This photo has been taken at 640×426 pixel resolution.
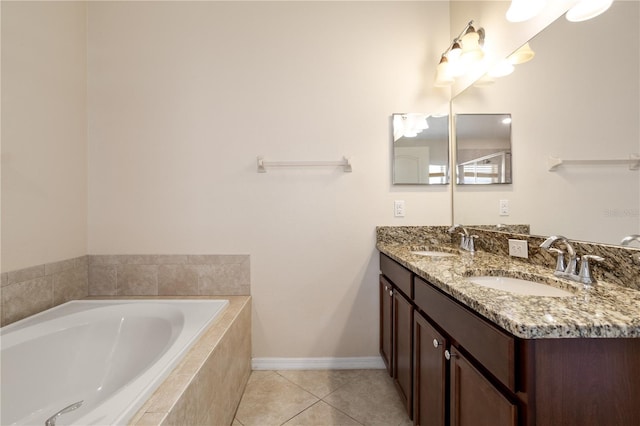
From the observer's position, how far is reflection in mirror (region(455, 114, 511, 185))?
1449mm

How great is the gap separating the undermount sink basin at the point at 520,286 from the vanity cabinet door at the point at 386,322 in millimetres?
569

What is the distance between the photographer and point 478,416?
749 mm

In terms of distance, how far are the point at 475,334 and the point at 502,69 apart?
1.43 m

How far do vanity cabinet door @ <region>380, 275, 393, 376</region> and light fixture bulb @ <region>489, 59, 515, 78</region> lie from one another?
1345mm

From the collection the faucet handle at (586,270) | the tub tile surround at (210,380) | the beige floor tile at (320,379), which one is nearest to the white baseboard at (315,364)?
the beige floor tile at (320,379)

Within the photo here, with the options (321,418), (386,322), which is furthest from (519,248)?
(321,418)

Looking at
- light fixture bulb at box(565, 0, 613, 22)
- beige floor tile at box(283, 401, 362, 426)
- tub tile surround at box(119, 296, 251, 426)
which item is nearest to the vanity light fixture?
light fixture bulb at box(565, 0, 613, 22)

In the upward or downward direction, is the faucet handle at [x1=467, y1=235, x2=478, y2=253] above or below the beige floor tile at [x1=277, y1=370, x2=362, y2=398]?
above

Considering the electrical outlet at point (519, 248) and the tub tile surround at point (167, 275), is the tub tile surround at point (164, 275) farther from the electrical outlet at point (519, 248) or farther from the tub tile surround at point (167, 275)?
the electrical outlet at point (519, 248)

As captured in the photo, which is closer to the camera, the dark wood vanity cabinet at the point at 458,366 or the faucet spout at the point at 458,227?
the dark wood vanity cabinet at the point at 458,366

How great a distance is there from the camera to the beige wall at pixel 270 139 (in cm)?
181

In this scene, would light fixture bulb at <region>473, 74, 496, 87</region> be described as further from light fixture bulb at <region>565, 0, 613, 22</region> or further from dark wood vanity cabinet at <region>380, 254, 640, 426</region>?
dark wood vanity cabinet at <region>380, 254, 640, 426</region>

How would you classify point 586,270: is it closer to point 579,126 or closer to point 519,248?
point 519,248

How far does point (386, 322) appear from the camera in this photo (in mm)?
1695
